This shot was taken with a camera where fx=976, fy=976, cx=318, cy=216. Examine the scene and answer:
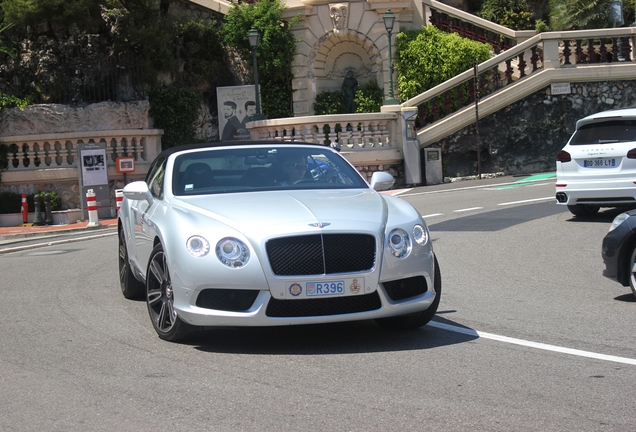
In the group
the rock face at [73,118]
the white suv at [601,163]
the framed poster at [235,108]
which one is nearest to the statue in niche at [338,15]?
the framed poster at [235,108]

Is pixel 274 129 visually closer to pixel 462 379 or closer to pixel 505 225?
pixel 505 225

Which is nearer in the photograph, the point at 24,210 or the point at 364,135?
the point at 24,210

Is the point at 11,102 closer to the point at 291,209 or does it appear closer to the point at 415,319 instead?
the point at 291,209

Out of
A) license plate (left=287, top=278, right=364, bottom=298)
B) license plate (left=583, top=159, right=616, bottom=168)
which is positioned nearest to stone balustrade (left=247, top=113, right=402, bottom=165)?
license plate (left=583, top=159, right=616, bottom=168)

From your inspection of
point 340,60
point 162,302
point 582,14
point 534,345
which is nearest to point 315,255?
point 162,302

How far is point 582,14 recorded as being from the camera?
32.3 metres

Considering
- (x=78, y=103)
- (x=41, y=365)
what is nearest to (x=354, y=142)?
(x=78, y=103)

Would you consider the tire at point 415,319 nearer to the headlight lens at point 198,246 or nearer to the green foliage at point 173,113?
the headlight lens at point 198,246

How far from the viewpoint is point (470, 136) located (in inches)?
1069

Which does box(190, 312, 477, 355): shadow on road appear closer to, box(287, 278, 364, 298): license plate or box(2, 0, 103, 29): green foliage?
box(287, 278, 364, 298): license plate

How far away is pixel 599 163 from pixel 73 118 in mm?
17255

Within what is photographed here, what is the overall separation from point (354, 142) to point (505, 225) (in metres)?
11.9

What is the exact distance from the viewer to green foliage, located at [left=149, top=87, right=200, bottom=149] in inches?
1182

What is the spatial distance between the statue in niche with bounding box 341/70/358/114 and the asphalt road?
A: 71.8 ft
